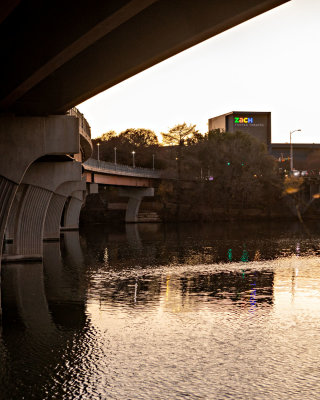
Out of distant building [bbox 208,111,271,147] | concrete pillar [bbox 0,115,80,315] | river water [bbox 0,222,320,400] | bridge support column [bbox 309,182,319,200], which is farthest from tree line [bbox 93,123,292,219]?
concrete pillar [bbox 0,115,80,315]

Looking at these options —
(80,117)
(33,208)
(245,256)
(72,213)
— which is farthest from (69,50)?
(72,213)

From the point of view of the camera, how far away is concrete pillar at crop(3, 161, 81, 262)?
36.8 metres

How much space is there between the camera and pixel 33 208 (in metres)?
37.0

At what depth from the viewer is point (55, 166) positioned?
3731 cm

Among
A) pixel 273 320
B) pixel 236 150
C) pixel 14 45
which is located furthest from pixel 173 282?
pixel 236 150

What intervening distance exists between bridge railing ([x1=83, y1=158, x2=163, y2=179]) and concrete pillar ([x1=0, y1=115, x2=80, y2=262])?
4367 centimetres

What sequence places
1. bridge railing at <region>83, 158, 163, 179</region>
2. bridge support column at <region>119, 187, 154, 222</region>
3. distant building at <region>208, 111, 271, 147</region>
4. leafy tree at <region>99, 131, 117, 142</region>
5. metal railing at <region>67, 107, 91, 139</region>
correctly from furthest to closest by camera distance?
distant building at <region>208, 111, 271, 147</region> → leafy tree at <region>99, 131, 117, 142</region> → bridge support column at <region>119, 187, 154, 222</region> → bridge railing at <region>83, 158, 163, 179</region> → metal railing at <region>67, 107, 91, 139</region>

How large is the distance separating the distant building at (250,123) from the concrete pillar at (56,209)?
119 metres

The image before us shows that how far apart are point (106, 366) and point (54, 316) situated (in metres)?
6.45

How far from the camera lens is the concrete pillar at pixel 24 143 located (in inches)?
826

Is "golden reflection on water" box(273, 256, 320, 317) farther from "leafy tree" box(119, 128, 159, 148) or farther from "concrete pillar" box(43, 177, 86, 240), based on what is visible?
"leafy tree" box(119, 128, 159, 148)

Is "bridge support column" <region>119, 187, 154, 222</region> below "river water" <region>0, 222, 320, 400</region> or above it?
above

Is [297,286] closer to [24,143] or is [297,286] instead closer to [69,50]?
[24,143]

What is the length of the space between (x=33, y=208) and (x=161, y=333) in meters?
22.3
